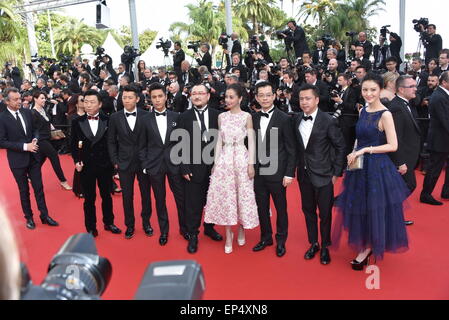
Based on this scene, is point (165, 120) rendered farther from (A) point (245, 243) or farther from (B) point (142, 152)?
(A) point (245, 243)

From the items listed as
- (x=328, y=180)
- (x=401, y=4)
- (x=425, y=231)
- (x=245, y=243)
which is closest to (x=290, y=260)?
(x=245, y=243)

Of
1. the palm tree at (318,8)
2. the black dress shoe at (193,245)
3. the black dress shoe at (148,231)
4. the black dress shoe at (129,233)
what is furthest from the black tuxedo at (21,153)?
the palm tree at (318,8)

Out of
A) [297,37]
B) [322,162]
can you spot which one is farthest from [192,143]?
[297,37]

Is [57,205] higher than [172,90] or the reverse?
the reverse

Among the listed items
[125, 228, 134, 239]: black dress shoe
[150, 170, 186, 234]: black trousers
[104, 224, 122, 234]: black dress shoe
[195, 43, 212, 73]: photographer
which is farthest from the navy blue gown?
[195, 43, 212, 73]: photographer

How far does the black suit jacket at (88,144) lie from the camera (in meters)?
3.73

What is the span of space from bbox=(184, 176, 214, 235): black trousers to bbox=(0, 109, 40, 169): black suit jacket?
5.72 ft

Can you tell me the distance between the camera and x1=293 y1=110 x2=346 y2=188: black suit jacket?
301 cm

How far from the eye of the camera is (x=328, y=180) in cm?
307

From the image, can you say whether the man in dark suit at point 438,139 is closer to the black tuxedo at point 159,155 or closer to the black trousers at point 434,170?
the black trousers at point 434,170

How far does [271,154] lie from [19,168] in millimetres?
2591

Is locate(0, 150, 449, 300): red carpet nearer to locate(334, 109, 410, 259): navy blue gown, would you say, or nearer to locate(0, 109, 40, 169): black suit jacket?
locate(334, 109, 410, 259): navy blue gown

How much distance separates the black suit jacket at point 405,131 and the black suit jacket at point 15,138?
361 centimetres

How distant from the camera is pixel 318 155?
10.0 ft
